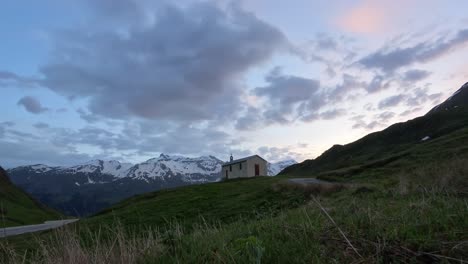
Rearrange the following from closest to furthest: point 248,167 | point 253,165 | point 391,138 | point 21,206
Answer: point 248,167 < point 253,165 < point 391,138 < point 21,206

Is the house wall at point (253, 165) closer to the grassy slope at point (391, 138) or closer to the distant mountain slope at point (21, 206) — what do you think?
the grassy slope at point (391, 138)

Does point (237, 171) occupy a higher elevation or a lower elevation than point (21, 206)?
higher

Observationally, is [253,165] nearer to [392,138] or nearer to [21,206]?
[392,138]

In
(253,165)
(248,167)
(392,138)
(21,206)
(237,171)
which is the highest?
(392,138)

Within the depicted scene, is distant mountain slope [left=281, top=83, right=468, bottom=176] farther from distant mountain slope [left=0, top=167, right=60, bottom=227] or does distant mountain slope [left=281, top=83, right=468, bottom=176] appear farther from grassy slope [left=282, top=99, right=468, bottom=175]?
distant mountain slope [left=0, top=167, right=60, bottom=227]

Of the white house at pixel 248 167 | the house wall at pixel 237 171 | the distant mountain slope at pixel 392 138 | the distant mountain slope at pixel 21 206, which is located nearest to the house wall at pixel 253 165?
the white house at pixel 248 167

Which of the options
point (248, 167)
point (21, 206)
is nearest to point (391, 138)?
point (248, 167)

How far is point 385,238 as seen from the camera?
381 cm

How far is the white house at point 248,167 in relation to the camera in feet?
263

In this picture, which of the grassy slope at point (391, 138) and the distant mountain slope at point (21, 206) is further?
the distant mountain slope at point (21, 206)

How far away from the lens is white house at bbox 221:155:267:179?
80.1m

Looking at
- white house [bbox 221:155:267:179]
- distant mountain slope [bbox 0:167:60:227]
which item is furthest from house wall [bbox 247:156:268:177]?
distant mountain slope [bbox 0:167:60:227]

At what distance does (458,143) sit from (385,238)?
4600cm

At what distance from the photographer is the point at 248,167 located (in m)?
80.0
